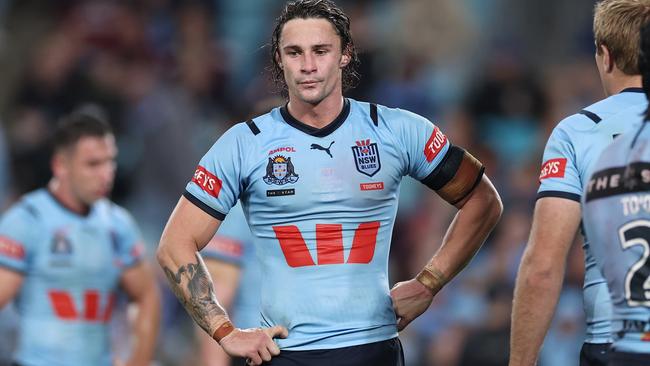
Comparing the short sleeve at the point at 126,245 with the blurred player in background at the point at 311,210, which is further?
the short sleeve at the point at 126,245

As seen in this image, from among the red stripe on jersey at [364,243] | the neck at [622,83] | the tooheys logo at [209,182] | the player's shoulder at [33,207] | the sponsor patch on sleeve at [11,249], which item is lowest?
the sponsor patch on sleeve at [11,249]

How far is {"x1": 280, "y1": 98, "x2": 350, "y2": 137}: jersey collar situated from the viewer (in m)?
5.98

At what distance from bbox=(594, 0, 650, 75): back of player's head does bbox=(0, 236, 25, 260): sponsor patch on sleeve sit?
420 centimetres

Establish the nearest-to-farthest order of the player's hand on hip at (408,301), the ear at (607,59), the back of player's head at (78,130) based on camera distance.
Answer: the ear at (607,59)
the player's hand on hip at (408,301)
the back of player's head at (78,130)

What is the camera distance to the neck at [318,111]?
6.02m

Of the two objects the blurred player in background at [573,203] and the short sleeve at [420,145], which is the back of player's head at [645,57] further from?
the short sleeve at [420,145]

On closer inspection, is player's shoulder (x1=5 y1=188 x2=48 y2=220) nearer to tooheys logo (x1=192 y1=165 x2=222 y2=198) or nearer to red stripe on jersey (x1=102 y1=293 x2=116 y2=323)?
red stripe on jersey (x1=102 y1=293 x2=116 y2=323)

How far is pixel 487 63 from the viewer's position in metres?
13.1

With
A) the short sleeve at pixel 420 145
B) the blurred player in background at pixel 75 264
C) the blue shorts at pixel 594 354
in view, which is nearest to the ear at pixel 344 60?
the short sleeve at pixel 420 145

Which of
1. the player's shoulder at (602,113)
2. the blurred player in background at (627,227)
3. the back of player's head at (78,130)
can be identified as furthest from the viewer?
the back of player's head at (78,130)

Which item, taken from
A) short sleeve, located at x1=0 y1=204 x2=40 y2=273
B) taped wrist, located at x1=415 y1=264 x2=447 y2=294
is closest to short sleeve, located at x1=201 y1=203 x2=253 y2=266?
short sleeve, located at x1=0 y1=204 x2=40 y2=273

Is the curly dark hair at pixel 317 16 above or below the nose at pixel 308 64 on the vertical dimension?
above

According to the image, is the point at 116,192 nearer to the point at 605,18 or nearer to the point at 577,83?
the point at 577,83

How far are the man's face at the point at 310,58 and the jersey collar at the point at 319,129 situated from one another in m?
0.11
